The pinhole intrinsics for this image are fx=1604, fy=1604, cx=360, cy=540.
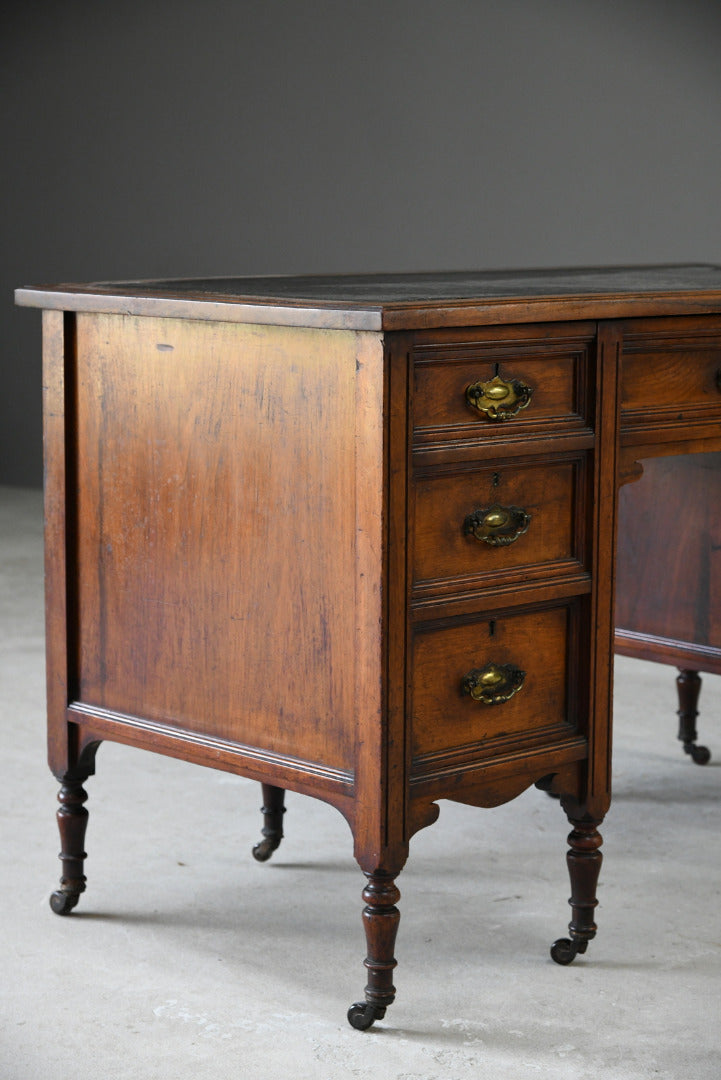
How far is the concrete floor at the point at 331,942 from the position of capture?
6.76 ft

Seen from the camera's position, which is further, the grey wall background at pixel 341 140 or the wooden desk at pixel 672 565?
the grey wall background at pixel 341 140

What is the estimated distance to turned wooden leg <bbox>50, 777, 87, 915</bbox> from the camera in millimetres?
2510

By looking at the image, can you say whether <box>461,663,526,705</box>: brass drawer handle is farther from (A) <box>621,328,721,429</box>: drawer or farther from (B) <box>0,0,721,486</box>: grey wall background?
(B) <box>0,0,721,486</box>: grey wall background

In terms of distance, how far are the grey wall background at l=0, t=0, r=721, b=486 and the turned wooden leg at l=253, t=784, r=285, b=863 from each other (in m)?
4.23

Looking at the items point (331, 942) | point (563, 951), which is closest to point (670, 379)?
point (563, 951)

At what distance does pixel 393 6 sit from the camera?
22.4 feet

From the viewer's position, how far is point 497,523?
2117 mm

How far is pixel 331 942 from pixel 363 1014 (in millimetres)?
298

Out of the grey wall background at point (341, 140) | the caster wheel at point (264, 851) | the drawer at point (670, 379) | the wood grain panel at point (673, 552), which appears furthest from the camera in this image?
the grey wall background at point (341, 140)

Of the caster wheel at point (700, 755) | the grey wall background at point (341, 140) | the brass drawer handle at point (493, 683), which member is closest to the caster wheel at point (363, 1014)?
the brass drawer handle at point (493, 683)

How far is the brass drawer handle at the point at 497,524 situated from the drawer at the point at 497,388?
4.0 inches

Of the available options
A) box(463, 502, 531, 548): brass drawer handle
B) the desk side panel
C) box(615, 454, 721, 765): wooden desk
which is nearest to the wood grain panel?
box(615, 454, 721, 765): wooden desk

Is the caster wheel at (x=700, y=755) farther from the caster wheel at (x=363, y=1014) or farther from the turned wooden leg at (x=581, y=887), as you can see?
the caster wheel at (x=363, y=1014)

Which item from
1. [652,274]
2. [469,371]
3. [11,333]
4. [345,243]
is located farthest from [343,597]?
[11,333]
